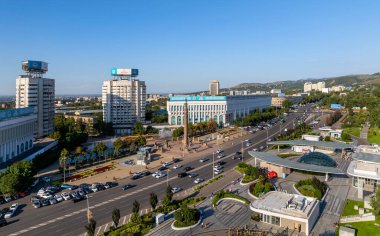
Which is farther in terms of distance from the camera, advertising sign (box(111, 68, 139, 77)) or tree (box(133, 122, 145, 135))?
advertising sign (box(111, 68, 139, 77))

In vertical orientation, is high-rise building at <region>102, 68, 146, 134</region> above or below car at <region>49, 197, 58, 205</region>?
above

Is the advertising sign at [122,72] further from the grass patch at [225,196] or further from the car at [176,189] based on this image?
the grass patch at [225,196]

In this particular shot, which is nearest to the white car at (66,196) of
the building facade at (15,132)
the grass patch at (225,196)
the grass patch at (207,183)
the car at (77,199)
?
the car at (77,199)

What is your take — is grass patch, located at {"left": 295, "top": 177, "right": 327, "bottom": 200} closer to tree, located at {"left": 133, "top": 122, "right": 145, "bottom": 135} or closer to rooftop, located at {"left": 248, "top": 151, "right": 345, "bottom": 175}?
rooftop, located at {"left": 248, "top": 151, "right": 345, "bottom": 175}

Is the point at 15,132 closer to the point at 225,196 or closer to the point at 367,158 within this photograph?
the point at 225,196

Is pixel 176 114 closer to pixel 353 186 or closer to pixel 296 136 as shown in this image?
pixel 296 136

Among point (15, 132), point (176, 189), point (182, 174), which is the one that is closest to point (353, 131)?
point (182, 174)

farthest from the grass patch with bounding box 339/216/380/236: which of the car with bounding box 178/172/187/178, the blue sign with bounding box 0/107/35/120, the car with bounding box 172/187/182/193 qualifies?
the blue sign with bounding box 0/107/35/120
